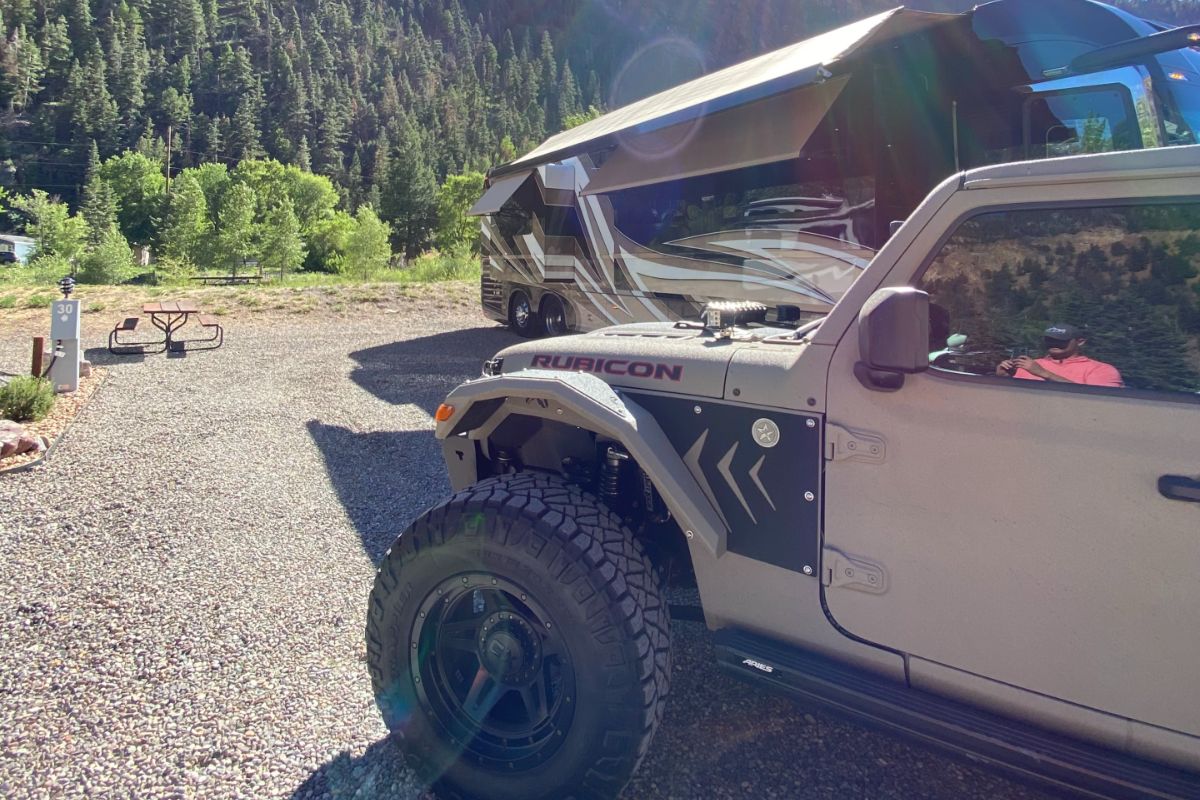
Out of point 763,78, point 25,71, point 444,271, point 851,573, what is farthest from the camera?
point 25,71

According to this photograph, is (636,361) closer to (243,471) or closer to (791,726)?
(791,726)

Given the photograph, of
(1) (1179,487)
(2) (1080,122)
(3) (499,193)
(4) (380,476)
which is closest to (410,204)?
(3) (499,193)

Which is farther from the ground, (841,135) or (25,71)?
(25,71)

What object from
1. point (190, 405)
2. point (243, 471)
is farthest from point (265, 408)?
point (243, 471)

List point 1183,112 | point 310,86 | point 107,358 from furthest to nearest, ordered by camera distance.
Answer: point 310,86 < point 107,358 < point 1183,112

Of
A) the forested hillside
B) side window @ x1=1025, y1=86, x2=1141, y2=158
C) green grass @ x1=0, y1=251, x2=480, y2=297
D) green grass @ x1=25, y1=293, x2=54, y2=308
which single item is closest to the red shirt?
side window @ x1=1025, y1=86, x2=1141, y2=158

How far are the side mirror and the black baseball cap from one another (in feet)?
0.96

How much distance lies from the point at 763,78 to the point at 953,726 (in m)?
6.37

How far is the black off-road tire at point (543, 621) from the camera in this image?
6.95 feet

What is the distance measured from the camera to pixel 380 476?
5.98 meters

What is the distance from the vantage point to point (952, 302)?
6.46 feet

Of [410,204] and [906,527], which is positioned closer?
[906,527]

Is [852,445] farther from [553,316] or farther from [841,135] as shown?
[553,316]

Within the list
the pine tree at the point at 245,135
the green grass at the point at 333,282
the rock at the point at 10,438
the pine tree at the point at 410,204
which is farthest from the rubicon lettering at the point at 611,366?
the pine tree at the point at 245,135
